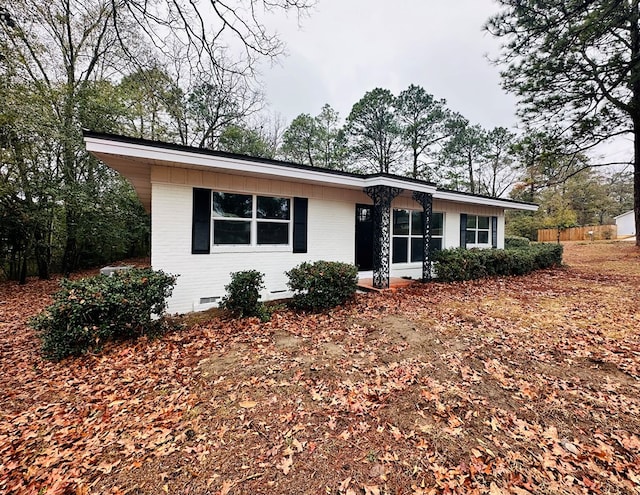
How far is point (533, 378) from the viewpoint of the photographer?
10.8ft

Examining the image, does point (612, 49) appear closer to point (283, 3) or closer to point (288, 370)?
point (283, 3)

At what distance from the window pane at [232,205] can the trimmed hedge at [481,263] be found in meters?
6.12

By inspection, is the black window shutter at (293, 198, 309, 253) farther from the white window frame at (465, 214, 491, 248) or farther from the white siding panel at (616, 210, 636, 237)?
the white siding panel at (616, 210, 636, 237)

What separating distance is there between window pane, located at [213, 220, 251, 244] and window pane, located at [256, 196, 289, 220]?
0.47m

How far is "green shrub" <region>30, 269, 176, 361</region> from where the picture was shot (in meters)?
3.98

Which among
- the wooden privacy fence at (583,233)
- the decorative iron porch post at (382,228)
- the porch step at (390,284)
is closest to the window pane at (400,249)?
the porch step at (390,284)

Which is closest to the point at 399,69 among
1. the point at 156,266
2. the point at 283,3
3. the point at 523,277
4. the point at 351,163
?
the point at 351,163

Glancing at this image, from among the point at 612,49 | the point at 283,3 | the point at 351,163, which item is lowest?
the point at 283,3

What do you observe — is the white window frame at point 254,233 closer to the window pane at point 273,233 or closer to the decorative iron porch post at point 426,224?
the window pane at point 273,233

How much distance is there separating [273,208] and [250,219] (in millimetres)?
670

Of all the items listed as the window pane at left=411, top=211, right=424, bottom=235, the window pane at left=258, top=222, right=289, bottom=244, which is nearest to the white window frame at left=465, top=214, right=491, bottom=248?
the window pane at left=411, top=211, right=424, bottom=235

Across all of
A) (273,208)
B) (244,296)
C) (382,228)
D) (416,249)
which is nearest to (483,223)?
(416,249)

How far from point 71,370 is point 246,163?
4419mm

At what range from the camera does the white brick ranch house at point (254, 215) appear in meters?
5.48
